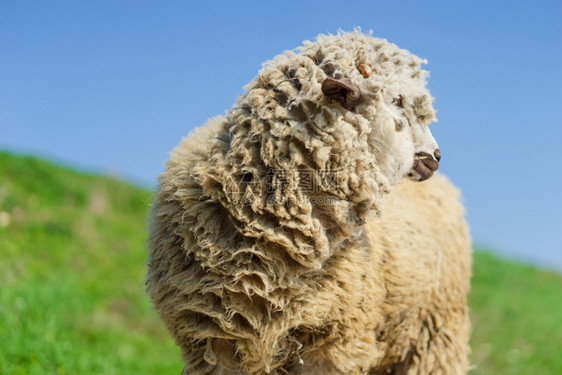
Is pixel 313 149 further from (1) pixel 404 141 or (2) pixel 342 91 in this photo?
(1) pixel 404 141

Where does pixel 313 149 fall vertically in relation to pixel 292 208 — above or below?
above

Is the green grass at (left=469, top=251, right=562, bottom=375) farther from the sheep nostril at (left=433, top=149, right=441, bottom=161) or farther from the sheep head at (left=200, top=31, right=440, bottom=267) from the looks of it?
the sheep head at (left=200, top=31, right=440, bottom=267)

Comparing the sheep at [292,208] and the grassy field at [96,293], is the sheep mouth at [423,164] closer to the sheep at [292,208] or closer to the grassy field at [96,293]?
the sheep at [292,208]

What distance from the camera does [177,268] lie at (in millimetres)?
2789

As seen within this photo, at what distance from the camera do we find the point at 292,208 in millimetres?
2521

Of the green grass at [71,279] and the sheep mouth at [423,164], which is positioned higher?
the sheep mouth at [423,164]

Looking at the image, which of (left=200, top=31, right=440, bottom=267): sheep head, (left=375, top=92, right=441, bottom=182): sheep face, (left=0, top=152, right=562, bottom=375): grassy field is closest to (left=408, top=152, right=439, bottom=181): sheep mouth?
(left=375, top=92, right=441, bottom=182): sheep face

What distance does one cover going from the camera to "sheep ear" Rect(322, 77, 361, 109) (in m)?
2.48

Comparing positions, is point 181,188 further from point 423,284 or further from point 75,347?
point 75,347

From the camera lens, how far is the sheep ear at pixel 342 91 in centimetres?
248

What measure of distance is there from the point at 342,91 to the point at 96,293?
7310mm

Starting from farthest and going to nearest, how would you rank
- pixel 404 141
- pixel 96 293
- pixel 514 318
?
pixel 514 318
pixel 96 293
pixel 404 141

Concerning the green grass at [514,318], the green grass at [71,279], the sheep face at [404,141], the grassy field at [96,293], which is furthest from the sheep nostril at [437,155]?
the green grass at [514,318]

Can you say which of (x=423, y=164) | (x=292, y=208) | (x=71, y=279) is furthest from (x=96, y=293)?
(x=423, y=164)
